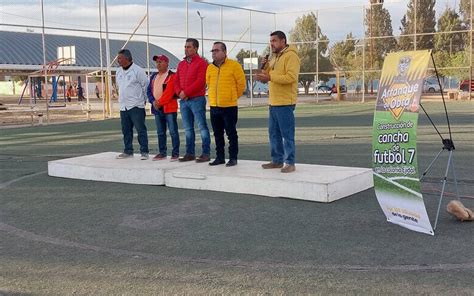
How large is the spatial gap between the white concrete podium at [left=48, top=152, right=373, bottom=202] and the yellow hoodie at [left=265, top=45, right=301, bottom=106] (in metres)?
1.04

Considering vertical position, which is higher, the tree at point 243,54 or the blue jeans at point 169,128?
the tree at point 243,54

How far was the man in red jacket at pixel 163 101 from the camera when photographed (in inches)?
353

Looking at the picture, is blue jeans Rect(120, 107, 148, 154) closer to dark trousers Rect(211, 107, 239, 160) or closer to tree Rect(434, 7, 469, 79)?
dark trousers Rect(211, 107, 239, 160)

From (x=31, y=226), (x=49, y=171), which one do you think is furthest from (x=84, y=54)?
(x=31, y=226)

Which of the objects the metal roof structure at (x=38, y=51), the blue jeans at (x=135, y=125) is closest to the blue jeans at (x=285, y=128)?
the blue jeans at (x=135, y=125)

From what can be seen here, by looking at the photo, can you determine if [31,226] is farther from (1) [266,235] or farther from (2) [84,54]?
(2) [84,54]

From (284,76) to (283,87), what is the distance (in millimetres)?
217

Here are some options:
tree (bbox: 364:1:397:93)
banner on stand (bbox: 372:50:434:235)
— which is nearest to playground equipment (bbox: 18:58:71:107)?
banner on stand (bbox: 372:50:434:235)

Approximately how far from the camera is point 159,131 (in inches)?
372

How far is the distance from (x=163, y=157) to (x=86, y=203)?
2.42 m

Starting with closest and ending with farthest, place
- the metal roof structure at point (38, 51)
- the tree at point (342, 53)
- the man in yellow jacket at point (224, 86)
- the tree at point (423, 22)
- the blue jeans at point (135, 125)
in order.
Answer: the man in yellow jacket at point (224, 86) → the blue jeans at point (135, 125) → the tree at point (423, 22) → the tree at point (342, 53) → the metal roof structure at point (38, 51)

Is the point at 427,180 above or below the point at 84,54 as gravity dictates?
below

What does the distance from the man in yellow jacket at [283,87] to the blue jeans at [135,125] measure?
2606 mm

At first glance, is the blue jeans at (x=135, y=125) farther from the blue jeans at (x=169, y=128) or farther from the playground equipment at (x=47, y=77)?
the playground equipment at (x=47, y=77)
